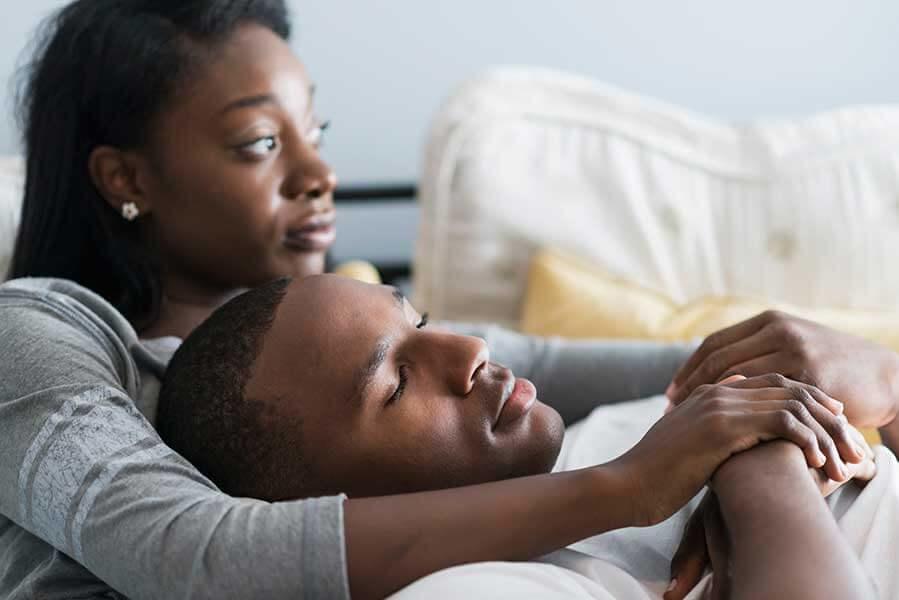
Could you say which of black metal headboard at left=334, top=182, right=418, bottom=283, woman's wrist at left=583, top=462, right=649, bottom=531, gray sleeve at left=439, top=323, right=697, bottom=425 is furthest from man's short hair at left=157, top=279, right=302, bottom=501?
black metal headboard at left=334, top=182, right=418, bottom=283

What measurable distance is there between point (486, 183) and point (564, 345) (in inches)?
24.0

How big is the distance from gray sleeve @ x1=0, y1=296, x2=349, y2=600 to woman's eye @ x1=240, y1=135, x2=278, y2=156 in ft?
1.31

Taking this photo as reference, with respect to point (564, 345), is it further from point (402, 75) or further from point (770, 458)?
point (402, 75)

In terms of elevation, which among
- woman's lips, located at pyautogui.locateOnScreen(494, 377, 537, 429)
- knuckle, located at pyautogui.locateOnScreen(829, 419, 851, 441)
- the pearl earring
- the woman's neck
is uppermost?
knuckle, located at pyautogui.locateOnScreen(829, 419, 851, 441)

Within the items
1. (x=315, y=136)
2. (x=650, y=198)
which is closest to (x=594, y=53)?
(x=650, y=198)

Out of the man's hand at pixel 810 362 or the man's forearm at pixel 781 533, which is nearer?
the man's forearm at pixel 781 533

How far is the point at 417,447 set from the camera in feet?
3.19

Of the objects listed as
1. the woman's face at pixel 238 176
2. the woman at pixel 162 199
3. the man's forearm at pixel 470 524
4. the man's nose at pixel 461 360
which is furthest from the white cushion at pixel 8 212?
the man's forearm at pixel 470 524

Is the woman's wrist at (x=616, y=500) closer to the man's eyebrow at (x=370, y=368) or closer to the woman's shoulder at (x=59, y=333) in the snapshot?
the man's eyebrow at (x=370, y=368)

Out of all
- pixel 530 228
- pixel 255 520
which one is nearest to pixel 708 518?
pixel 255 520

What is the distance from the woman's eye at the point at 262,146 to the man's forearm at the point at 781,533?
757mm

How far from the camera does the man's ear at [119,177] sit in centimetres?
143

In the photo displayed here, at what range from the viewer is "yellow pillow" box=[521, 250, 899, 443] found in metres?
1.83

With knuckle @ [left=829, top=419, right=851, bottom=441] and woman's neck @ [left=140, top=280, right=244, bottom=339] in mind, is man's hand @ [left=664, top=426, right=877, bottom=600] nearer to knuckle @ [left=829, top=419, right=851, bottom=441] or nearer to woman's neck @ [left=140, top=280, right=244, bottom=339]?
knuckle @ [left=829, top=419, right=851, bottom=441]
